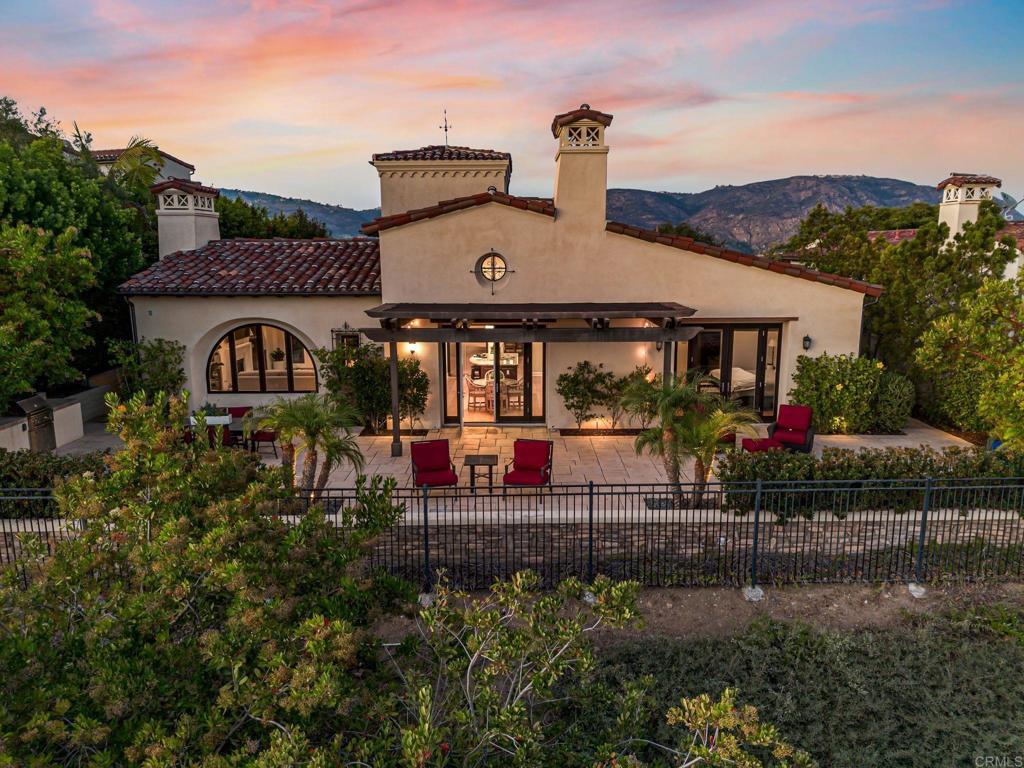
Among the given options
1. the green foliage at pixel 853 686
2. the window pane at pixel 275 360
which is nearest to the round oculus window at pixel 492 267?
the window pane at pixel 275 360

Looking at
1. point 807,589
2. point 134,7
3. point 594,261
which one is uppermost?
point 134,7

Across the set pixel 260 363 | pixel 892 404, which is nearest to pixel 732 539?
pixel 892 404

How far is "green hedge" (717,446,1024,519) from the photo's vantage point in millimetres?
10836

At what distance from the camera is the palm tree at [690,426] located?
11.1 m

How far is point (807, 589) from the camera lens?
10422mm

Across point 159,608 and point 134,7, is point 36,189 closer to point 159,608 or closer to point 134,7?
point 134,7

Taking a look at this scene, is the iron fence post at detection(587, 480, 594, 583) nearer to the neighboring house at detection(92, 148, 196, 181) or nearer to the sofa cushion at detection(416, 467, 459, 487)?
the sofa cushion at detection(416, 467, 459, 487)

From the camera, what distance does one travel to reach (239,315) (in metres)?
17.8

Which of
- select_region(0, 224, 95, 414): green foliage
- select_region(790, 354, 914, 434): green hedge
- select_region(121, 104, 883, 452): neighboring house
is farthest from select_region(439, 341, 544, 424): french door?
select_region(0, 224, 95, 414): green foliage

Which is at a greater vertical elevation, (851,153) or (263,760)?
(851,153)

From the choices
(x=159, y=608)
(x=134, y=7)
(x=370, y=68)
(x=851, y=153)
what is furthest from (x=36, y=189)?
(x=851, y=153)

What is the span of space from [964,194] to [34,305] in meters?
23.7

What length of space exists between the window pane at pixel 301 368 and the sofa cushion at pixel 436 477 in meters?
7.44

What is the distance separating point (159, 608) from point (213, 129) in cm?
3332
